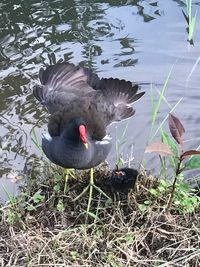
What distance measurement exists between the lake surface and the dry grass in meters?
0.72

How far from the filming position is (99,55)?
5.41 metres

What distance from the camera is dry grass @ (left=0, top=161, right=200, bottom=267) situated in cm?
305

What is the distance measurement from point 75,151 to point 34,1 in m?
3.21

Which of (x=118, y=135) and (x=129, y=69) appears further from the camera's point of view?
(x=129, y=69)

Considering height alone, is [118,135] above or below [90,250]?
below

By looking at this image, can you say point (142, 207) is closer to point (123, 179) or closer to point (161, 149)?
point (123, 179)

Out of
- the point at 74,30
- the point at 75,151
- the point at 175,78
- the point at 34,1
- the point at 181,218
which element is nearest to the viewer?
the point at 181,218

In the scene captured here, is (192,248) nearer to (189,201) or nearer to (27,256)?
(189,201)

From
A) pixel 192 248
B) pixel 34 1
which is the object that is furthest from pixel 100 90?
pixel 34 1

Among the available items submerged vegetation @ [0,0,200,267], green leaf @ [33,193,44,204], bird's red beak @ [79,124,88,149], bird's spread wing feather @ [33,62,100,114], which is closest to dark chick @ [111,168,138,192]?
submerged vegetation @ [0,0,200,267]

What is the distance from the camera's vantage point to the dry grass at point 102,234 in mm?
3051

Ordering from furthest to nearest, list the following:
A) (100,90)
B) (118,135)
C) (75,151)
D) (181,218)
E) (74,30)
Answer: (74,30), (118,135), (100,90), (75,151), (181,218)

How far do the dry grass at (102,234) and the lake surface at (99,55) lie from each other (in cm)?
72

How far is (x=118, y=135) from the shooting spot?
451 cm
